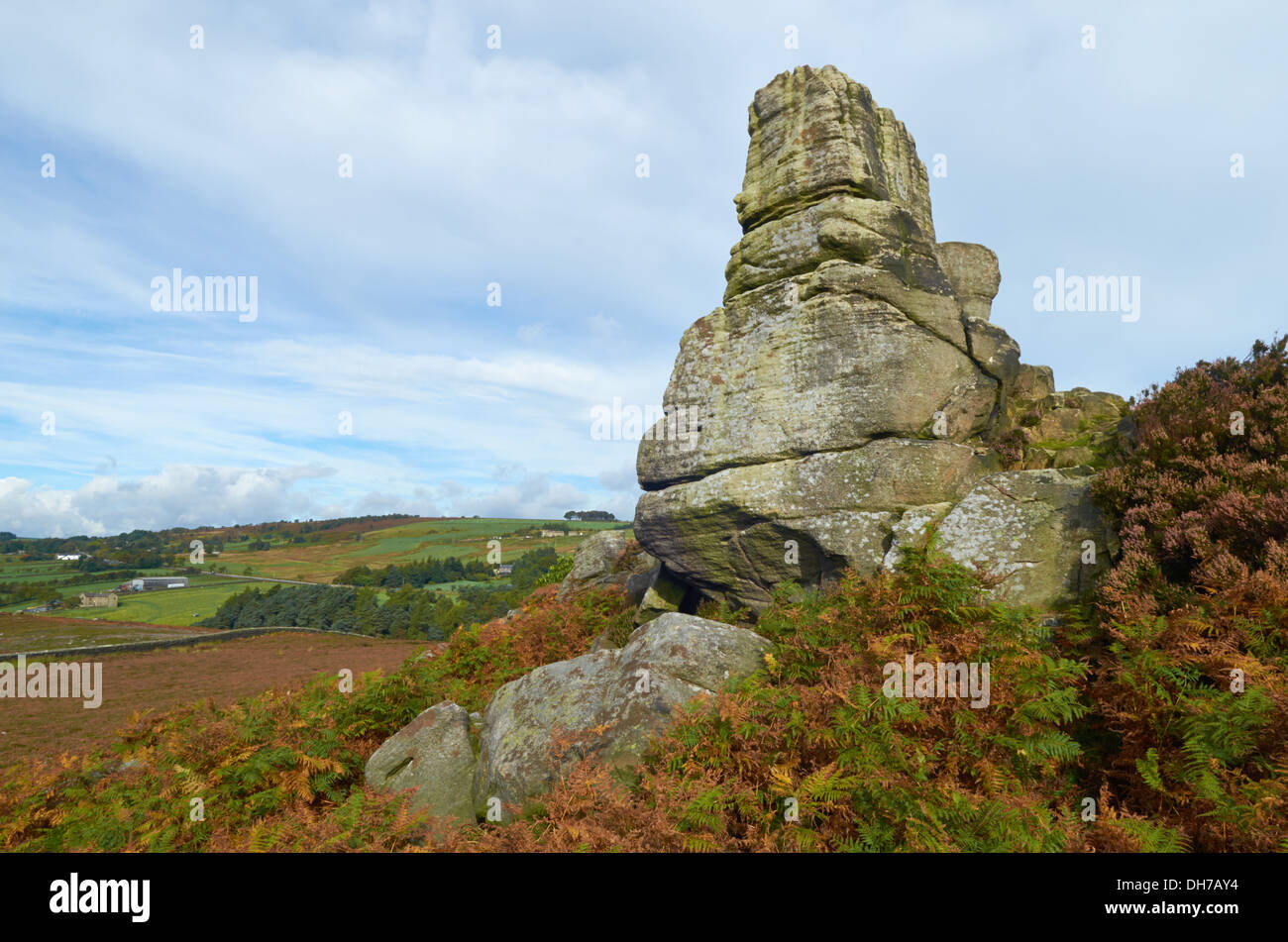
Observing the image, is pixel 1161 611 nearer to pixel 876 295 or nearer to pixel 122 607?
pixel 876 295

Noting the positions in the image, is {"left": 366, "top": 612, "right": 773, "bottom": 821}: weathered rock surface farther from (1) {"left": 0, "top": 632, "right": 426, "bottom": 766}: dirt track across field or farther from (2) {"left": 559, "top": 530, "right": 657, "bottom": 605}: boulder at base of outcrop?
(2) {"left": 559, "top": 530, "right": 657, "bottom": 605}: boulder at base of outcrop

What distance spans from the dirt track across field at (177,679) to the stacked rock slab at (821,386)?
8.51 meters

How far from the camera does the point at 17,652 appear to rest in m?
22.6

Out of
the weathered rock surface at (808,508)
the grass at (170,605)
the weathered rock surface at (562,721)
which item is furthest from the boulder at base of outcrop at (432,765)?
the grass at (170,605)

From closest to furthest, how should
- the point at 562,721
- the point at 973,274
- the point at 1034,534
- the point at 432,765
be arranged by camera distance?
the point at 562,721, the point at 432,765, the point at 1034,534, the point at 973,274

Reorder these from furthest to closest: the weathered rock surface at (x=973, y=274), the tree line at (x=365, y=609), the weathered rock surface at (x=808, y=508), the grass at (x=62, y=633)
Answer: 1. the tree line at (x=365, y=609)
2. the grass at (x=62, y=633)
3. the weathered rock surface at (x=973, y=274)
4. the weathered rock surface at (x=808, y=508)

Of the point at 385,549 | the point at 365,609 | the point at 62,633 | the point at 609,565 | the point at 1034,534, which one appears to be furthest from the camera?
the point at 385,549

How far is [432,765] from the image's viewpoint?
8281mm

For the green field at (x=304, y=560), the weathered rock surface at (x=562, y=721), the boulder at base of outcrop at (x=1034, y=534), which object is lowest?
the green field at (x=304, y=560)

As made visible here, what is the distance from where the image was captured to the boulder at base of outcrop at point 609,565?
63.0ft

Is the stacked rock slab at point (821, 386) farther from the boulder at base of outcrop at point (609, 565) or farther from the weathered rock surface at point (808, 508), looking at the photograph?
the boulder at base of outcrop at point (609, 565)

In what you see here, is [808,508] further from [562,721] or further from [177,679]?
[177,679]

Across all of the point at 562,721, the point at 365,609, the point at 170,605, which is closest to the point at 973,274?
the point at 562,721

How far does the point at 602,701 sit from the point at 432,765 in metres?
2.81
